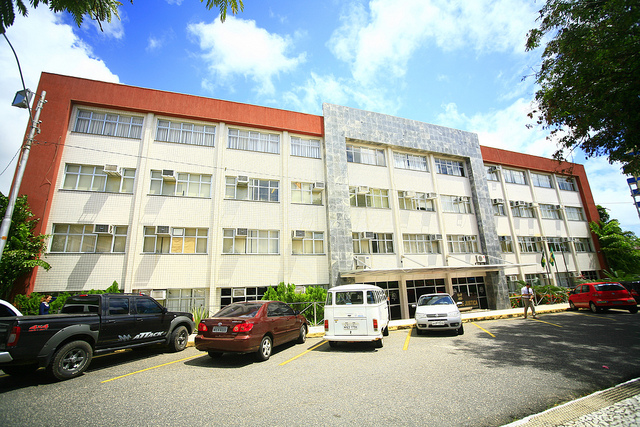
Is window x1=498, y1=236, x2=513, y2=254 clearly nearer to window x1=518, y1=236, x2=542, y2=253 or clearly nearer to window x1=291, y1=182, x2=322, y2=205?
window x1=518, y1=236, x2=542, y2=253

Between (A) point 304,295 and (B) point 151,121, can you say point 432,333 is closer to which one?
(A) point 304,295

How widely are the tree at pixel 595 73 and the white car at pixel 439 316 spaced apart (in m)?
8.42

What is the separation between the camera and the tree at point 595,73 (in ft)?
28.5

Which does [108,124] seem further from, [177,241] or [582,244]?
[582,244]

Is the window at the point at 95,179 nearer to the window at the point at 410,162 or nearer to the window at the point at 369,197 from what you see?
the window at the point at 369,197

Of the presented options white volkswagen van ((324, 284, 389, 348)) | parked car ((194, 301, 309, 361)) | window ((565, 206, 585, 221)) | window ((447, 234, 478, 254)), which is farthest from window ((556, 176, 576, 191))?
parked car ((194, 301, 309, 361))

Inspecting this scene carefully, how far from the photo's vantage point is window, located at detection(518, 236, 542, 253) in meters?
26.1

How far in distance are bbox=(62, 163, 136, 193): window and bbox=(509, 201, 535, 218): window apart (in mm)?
30945

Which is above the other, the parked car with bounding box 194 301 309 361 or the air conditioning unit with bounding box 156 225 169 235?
the air conditioning unit with bounding box 156 225 169 235

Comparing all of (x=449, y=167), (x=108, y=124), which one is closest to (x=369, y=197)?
(x=449, y=167)

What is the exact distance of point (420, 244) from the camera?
21.9 m

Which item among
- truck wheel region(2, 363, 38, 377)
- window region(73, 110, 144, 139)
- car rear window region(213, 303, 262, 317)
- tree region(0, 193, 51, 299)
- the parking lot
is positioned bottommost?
the parking lot

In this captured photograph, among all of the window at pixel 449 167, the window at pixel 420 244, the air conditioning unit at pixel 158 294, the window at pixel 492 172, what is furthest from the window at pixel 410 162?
the air conditioning unit at pixel 158 294

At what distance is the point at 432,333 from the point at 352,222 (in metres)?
9.28
